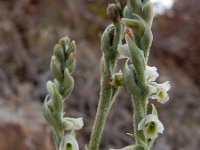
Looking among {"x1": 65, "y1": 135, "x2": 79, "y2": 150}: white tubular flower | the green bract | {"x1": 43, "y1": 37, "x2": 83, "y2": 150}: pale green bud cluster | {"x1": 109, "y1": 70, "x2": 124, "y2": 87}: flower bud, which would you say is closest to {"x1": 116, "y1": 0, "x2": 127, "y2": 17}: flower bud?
the green bract

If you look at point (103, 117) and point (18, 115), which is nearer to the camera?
point (103, 117)

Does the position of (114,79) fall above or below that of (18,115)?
below

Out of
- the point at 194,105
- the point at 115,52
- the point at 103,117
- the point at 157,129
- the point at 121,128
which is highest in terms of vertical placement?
the point at 194,105

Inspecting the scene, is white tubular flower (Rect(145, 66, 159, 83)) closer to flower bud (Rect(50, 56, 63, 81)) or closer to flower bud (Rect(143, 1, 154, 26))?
flower bud (Rect(143, 1, 154, 26))

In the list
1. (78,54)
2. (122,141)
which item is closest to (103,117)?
(122,141)

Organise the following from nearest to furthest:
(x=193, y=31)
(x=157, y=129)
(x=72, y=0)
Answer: (x=157, y=129) < (x=72, y=0) < (x=193, y=31)

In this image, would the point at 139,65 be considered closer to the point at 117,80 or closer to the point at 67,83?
the point at 117,80

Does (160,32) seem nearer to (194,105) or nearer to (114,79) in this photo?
(194,105)

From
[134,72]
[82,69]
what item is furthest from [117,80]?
[82,69]
